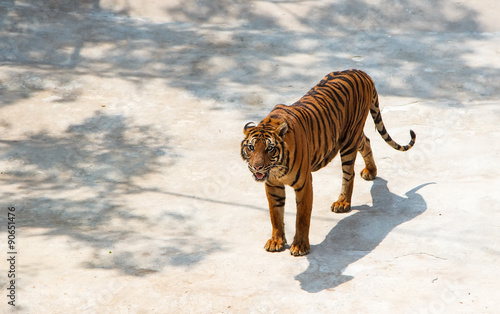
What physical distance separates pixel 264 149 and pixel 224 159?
2354 mm

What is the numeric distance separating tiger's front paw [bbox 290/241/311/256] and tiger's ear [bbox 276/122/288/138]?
92cm

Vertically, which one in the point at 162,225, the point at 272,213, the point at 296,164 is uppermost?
the point at 296,164

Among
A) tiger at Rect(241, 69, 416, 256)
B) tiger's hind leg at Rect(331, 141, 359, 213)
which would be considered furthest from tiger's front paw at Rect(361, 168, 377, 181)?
tiger's hind leg at Rect(331, 141, 359, 213)

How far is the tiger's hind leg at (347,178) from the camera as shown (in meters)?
5.66

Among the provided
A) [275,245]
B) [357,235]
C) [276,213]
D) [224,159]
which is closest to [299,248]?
[275,245]

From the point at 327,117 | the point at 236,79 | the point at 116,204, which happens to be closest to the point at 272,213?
the point at 327,117

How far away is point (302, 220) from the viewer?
4.89m

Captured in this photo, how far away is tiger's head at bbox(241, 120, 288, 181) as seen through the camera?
446 centimetres

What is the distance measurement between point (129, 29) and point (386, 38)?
13.0 ft

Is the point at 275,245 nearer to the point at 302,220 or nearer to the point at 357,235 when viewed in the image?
the point at 302,220

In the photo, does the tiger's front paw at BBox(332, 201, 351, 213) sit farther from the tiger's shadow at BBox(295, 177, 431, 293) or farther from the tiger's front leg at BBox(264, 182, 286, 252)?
the tiger's front leg at BBox(264, 182, 286, 252)

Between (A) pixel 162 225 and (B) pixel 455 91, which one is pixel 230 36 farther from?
(A) pixel 162 225

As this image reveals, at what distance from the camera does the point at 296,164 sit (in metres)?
4.74

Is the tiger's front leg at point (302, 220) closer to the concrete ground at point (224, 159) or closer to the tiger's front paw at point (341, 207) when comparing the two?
the concrete ground at point (224, 159)
